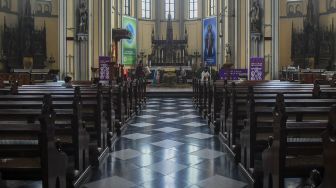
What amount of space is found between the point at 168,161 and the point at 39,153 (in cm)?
254

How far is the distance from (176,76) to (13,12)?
366 inches

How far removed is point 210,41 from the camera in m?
26.4

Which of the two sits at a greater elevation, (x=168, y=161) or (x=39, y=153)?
(x=39, y=153)

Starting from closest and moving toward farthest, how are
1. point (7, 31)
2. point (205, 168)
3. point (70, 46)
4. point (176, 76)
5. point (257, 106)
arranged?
point (257, 106), point (205, 168), point (70, 46), point (7, 31), point (176, 76)

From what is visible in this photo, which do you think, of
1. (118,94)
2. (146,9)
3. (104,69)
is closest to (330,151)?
(118,94)

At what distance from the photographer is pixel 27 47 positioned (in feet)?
61.4

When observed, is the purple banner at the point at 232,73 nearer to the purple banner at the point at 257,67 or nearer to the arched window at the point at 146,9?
the purple banner at the point at 257,67

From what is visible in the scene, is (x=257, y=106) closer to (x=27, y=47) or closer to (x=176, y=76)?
(x=27, y=47)

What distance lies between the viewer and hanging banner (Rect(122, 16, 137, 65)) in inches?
1000

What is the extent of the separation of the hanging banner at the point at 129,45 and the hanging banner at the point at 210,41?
4.80 m

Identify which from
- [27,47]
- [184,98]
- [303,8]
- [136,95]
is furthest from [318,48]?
[27,47]

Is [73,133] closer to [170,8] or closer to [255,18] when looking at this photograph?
[255,18]

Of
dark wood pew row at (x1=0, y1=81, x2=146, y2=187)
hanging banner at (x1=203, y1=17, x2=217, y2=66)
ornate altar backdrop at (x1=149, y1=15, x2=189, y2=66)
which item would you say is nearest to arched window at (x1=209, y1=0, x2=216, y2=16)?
hanging banner at (x1=203, y1=17, x2=217, y2=66)

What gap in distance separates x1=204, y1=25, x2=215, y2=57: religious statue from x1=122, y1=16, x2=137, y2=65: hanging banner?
4855 millimetres
